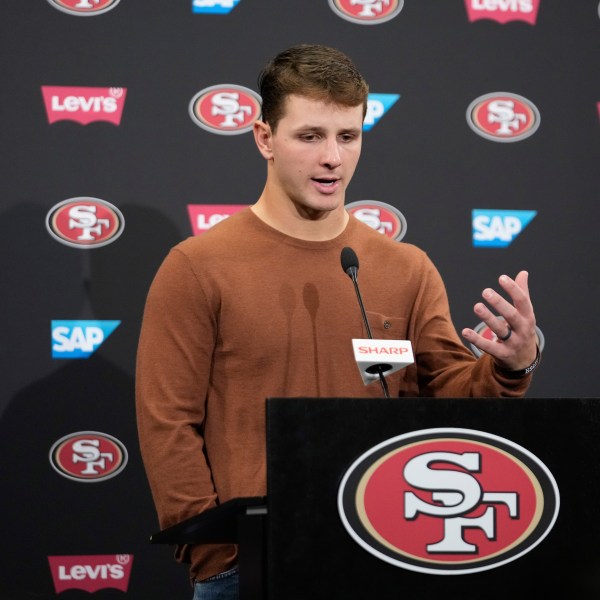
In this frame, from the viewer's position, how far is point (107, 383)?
2820 mm

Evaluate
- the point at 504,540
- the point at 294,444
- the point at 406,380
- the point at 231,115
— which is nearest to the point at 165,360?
the point at 406,380

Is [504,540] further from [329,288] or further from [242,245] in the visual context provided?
[242,245]

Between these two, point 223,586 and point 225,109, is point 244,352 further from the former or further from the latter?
point 225,109

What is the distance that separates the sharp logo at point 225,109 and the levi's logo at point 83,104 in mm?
235

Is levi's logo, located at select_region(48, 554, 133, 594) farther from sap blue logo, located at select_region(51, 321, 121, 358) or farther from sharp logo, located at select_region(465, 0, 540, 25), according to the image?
sharp logo, located at select_region(465, 0, 540, 25)

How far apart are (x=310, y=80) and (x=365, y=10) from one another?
3.57ft

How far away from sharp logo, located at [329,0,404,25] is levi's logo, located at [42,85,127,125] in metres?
0.75

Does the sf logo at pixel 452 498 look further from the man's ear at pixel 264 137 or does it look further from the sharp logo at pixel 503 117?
the sharp logo at pixel 503 117

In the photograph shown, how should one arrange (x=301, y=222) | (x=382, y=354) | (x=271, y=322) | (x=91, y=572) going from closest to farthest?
(x=382, y=354) < (x=271, y=322) < (x=301, y=222) < (x=91, y=572)

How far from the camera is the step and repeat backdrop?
2.79 meters

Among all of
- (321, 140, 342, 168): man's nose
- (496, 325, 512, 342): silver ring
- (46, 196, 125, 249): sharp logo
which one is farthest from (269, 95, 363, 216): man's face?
(46, 196, 125, 249): sharp logo

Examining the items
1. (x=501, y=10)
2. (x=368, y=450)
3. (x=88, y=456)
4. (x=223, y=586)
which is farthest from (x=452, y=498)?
(x=501, y=10)

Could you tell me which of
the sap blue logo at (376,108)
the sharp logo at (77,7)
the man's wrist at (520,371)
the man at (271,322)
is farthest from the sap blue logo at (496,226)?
the sharp logo at (77,7)

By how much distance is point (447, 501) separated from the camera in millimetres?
1341
